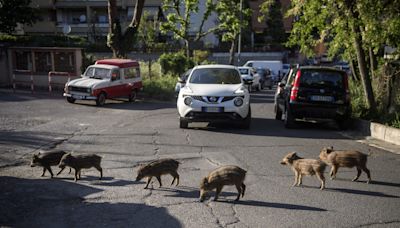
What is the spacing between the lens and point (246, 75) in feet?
103

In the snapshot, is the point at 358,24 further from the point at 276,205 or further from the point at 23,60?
the point at 23,60

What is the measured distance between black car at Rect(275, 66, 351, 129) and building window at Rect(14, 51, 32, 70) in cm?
1744

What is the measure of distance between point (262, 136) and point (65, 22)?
166ft

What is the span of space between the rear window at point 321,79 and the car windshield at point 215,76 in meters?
1.87

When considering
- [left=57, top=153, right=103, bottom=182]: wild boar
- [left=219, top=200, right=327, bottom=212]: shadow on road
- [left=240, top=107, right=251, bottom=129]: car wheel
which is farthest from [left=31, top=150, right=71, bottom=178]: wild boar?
[left=240, top=107, right=251, bottom=129]: car wheel

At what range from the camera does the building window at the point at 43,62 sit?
26219 millimetres

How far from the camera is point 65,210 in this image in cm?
645

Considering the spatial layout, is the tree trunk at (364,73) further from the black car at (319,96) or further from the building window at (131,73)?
the building window at (131,73)

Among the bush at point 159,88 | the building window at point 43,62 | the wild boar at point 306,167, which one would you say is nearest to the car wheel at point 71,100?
the bush at point 159,88

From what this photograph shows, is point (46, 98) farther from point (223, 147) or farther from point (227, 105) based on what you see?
point (223, 147)

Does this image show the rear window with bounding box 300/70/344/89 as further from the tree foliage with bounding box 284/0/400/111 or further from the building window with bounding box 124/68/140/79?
the building window with bounding box 124/68/140/79

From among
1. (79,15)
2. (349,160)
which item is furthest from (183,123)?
(79,15)

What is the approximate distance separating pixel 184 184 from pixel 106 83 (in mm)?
13578

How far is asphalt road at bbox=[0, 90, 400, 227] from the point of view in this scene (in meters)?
6.17
